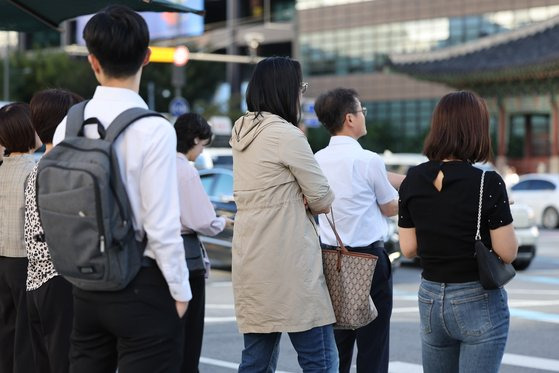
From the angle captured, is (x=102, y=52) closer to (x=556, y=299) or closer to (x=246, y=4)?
(x=556, y=299)

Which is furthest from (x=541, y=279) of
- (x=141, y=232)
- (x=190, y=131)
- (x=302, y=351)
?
(x=141, y=232)

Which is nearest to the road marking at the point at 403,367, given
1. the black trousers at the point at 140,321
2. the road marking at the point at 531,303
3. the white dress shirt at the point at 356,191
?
the white dress shirt at the point at 356,191

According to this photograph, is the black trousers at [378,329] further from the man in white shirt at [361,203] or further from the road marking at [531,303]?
the road marking at [531,303]

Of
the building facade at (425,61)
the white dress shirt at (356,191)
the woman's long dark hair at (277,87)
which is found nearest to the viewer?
the woman's long dark hair at (277,87)

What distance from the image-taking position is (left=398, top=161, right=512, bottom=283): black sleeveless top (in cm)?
413

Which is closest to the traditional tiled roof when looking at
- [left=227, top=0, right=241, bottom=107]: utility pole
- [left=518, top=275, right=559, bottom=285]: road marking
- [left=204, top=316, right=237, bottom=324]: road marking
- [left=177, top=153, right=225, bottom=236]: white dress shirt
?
[left=227, top=0, right=241, bottom=107]: utility pole

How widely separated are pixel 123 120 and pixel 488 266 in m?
1.59

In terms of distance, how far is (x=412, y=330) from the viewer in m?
9.70

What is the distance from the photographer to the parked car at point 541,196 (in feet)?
92.9

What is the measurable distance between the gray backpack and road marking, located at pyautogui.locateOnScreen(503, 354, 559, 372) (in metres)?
5.19

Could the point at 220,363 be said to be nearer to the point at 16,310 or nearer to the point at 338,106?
the point at 16,310

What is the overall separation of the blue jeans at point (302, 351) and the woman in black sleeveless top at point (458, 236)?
1.74ft

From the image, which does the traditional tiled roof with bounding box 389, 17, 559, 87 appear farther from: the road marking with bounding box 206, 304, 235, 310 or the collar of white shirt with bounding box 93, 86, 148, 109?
the collar of white shirt with bounding box 93, 86, 148, 109

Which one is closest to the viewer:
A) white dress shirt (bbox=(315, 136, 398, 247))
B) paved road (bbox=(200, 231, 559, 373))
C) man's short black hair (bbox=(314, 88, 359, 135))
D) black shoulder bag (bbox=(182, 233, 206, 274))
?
black shoulder bag (bbox=(182, 233, 206, 274))
